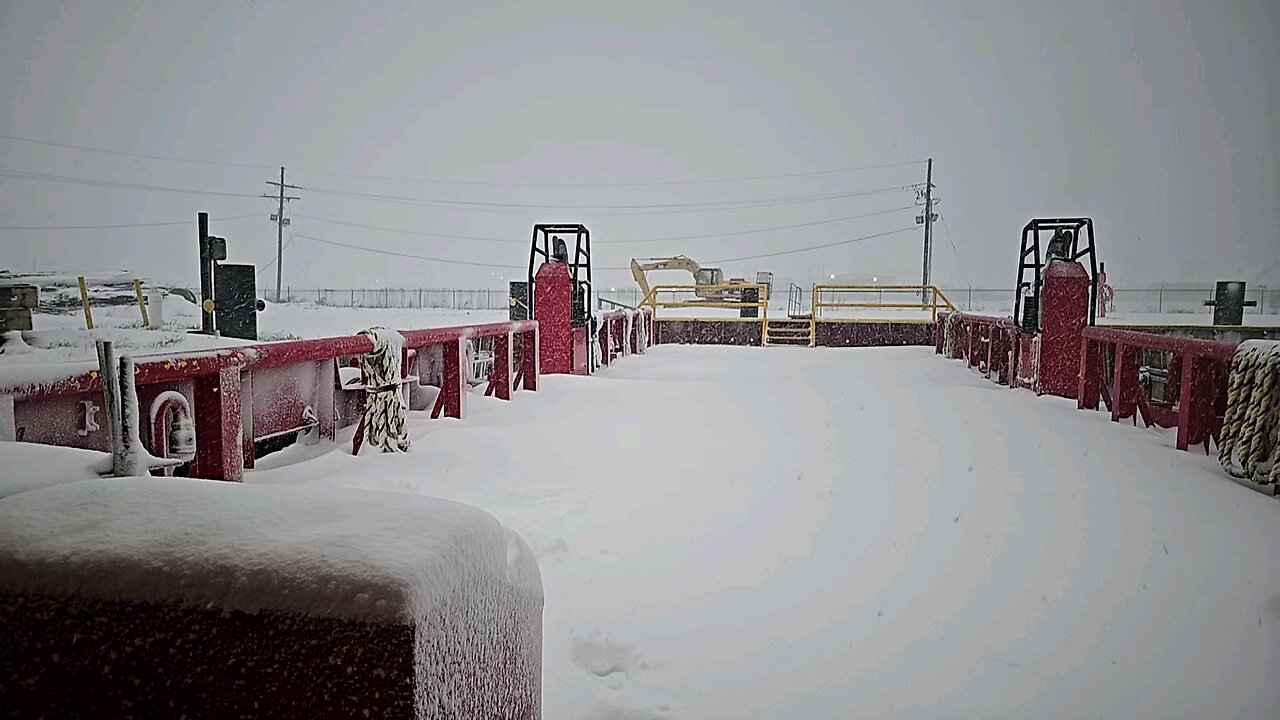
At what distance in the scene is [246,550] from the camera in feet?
3.59

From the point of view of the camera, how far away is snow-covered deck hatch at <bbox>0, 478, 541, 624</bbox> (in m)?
1.03

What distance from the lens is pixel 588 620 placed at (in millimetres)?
3057

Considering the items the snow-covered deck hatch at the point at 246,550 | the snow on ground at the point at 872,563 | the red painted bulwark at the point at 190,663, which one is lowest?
the snow on ground at the point at 872,563

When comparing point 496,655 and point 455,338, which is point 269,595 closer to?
point 496,655

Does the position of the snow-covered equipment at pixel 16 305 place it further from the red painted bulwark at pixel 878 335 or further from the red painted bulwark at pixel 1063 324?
the red painted bulwark at pixel 878 335

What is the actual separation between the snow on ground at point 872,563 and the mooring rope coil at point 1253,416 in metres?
0.17

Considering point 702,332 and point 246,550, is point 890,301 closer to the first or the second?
point 702,332

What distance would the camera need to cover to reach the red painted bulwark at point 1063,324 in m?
9.57

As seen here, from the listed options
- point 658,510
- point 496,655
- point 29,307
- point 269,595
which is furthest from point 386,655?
point 29,307

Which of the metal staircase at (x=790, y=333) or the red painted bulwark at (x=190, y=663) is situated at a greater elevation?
the red painted bulwark at (x=190, y=663)

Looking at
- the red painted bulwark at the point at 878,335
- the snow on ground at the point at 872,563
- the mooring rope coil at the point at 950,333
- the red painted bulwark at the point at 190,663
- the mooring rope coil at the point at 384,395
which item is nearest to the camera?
the red painted bulwark at the point at 190,663

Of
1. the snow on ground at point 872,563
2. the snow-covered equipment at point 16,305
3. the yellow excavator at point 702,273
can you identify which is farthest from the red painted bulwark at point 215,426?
the yellow excavator at point 702,273

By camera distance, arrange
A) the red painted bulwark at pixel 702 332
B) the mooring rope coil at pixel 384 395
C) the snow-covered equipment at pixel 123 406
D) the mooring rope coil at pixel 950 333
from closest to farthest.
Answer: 1. the snow-covered equipment at pixel 123 406
2. the mooring rope coil at pixel 384 395
3. the mooring rope coil at pixel 950 333
4. the red painted bulwark at pixel 702 332

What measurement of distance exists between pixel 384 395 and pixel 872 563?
139 inches
